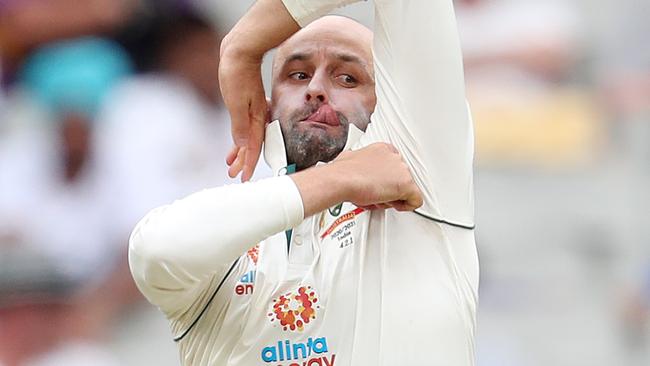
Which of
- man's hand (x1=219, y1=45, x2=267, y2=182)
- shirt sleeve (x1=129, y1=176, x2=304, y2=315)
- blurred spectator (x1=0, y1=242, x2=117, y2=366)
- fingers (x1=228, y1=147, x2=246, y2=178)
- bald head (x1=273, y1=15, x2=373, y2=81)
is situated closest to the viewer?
shirt sleeve (x1=129, y1=176, x2=304, y2=315)

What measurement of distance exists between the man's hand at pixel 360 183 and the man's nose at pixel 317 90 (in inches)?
14.6

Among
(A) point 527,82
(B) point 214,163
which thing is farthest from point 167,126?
(A) point 527,82

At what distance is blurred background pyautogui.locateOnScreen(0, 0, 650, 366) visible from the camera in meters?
4.14

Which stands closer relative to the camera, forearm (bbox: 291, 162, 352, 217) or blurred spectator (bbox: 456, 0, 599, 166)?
forearm (bbox: 291, 162, 352, 217)

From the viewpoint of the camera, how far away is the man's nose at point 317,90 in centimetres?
269

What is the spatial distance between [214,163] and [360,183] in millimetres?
1994

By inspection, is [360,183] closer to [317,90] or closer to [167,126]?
[317,90]

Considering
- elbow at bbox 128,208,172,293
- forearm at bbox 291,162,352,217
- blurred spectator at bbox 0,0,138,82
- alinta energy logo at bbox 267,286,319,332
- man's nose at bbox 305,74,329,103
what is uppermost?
blurred spectator at bbox 0,0,138,82

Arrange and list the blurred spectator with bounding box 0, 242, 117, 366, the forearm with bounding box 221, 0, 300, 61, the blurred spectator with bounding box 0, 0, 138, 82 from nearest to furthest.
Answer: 1. the forearm with bounding box 221, 0, 300, 61
2. the blurred spectator with bounding box 0, 242, 117, 366
3. the blurred spectator with bounding box 0, 0, 138, 82

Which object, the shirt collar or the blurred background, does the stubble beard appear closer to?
the shirt collar

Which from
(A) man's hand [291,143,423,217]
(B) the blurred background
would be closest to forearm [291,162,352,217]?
(A) man's hand [291,143,423,217]

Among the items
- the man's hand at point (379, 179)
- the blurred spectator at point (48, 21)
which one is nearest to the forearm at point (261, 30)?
the man's hand at point (379, 179)

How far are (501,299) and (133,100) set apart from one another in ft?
4.99

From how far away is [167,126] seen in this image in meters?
4.27
